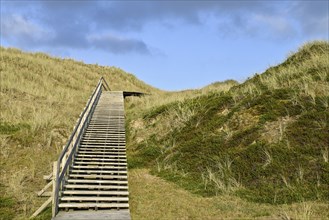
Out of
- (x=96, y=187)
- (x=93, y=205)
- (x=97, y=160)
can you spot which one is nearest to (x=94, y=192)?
(x=96, y=187)

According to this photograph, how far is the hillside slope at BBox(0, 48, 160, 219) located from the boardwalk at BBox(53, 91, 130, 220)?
1384 millimetres

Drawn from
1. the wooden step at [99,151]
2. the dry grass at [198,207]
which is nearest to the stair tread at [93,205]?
the dry grass at [198,207]

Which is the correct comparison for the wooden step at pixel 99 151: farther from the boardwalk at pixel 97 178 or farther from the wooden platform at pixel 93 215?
the wooden platform at pixel 93 215

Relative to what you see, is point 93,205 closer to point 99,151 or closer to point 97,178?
point 97,178

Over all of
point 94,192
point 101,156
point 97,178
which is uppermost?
point 101,156

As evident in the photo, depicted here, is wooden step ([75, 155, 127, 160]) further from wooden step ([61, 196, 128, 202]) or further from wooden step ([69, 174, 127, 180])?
wooden step ([61, 196, 128, 202])

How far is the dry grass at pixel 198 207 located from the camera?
29.1 feet

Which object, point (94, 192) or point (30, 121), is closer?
point (94, 192)

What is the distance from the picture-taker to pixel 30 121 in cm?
1966

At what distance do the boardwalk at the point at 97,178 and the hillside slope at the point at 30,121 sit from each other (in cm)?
138

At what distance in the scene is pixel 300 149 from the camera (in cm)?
1191

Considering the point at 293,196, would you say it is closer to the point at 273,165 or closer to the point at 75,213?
the point at 273,165

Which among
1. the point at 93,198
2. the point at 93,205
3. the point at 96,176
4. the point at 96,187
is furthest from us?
the point at 96,176

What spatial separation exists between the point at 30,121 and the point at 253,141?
12579 mm
